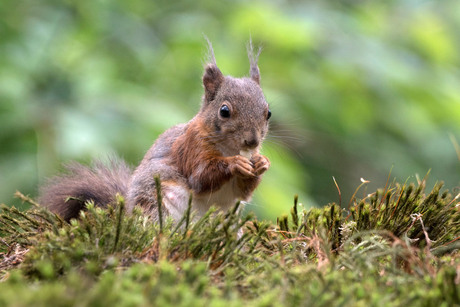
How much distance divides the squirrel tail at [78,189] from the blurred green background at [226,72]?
0.11m

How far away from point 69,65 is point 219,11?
1.32 meters

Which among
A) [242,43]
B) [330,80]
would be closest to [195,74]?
[242,43]

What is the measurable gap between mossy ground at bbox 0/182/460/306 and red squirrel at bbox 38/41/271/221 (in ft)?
1.78

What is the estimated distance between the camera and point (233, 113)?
218 centimetres

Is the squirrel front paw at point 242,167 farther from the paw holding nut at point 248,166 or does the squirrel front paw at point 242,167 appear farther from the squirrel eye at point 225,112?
the squirrel eye at point 225,112

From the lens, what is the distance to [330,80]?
3.41 m

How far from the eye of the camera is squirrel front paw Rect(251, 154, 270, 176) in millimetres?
2027

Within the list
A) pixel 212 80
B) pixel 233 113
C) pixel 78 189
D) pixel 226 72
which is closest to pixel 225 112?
pixel 233 113

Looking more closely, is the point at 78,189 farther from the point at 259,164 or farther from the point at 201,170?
the point at 259,164

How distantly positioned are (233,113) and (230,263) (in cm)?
110

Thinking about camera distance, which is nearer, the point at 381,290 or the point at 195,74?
the point at 381,290

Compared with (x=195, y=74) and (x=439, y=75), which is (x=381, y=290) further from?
(x=439, y=75)

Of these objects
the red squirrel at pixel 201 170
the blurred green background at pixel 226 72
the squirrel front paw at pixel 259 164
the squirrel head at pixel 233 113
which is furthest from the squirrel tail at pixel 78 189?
the squirrel front paw at pixel 259 164

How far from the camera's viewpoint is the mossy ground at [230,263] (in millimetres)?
857
